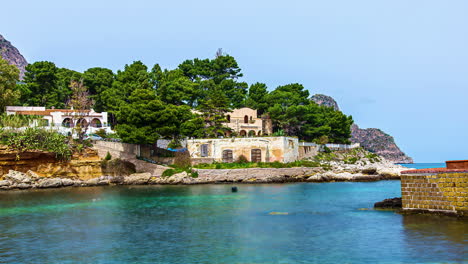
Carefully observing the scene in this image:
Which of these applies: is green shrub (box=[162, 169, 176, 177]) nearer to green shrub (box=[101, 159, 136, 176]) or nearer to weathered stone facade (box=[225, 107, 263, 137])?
green shrub (box=[101, 159, 136, 176])

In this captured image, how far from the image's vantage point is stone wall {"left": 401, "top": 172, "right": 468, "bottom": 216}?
17781 millimetres

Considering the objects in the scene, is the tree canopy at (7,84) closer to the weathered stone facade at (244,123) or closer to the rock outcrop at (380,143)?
the weathered stone facade at (244,123)

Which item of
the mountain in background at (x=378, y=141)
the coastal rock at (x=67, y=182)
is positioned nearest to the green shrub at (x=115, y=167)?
the coastal rock at (x=67, y=182)

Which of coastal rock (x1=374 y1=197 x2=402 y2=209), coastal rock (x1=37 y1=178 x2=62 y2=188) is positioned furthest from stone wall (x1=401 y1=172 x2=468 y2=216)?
coastal rock (x1=37 y1=178 x2=62 y2=188)

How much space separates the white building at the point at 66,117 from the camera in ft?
177

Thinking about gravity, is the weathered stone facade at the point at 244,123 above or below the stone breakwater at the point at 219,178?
above

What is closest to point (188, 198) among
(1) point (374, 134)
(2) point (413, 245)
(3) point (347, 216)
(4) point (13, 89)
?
(3) point (347, 216)

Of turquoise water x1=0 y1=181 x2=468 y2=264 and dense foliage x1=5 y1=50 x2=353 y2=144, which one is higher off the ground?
dense foliage x1=5 y1=50 x2=353 y2=144

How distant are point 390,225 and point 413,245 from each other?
Answer: 3693mm

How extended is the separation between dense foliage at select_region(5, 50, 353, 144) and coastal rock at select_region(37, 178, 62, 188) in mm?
8312

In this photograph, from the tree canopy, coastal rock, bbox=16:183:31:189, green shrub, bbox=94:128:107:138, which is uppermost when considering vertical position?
the tree canopy

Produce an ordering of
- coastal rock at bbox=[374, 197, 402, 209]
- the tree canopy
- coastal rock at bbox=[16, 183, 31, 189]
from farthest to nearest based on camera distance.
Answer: the tree canopy, coastal rock at bbox=[16, 183, 31, 189], coastal rock at bbox=[374, 197, 402, 209]

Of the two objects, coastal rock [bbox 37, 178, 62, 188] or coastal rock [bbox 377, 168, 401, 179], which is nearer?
coastal rock [bbox 37, 178, 62, 188]

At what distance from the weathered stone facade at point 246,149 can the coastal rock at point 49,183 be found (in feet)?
50.7
